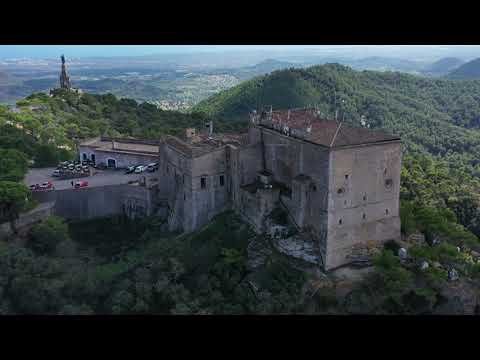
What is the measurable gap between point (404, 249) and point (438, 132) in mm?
57140

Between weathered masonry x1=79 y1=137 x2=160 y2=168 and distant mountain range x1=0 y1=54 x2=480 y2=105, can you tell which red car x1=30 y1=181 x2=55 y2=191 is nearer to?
weathered masonry x1=79 y1=137 x2=160 y2=168

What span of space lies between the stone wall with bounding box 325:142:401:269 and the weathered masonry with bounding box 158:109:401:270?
0.04 meters

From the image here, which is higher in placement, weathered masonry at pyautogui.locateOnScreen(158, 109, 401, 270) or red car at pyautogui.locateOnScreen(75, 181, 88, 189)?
weathered masonry at pyautogui.locateOnScreen(158, 109, 401, 270)

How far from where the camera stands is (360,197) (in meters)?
22.3

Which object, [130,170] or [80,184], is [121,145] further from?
[80,184]

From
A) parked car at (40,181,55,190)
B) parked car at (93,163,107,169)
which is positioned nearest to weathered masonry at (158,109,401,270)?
parked car at (40,181,55,190)

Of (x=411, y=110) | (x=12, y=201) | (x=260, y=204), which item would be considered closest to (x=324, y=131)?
(x=260, y=204)

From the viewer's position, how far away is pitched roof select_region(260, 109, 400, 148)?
71.2ft

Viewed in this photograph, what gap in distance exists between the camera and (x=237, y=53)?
196 metres

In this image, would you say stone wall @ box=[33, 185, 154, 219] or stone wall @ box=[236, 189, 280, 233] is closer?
stone wall @ box=[236, 189, 280, 233]

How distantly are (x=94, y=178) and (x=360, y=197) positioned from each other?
17553 millimetres
